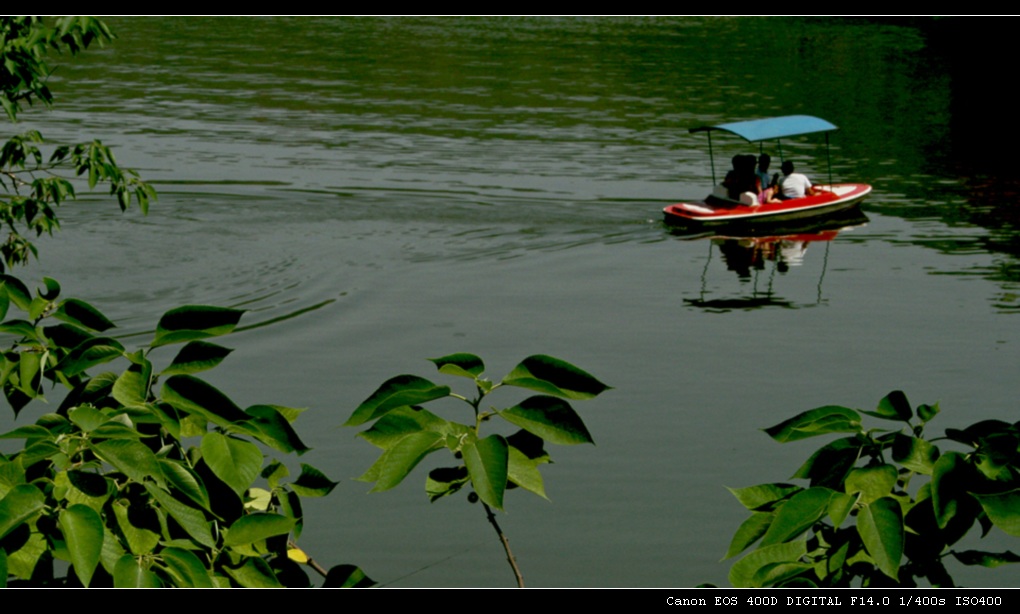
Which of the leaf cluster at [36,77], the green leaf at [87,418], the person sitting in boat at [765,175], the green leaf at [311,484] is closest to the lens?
the green leaf at [87,418]

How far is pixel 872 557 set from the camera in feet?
7.72

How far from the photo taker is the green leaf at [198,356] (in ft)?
8.65

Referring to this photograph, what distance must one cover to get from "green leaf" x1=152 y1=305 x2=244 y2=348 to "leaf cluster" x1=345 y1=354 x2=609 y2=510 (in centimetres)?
34

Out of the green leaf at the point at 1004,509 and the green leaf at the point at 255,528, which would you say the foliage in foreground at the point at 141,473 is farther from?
the green leaf at the point at 1004,509

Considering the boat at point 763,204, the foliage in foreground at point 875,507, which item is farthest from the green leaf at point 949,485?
the boat at point 763,204

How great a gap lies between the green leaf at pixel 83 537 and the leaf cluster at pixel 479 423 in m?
0.49

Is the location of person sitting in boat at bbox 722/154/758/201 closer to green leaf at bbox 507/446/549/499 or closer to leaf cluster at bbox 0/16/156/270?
leaf cluster at bbox 0/16/156/270

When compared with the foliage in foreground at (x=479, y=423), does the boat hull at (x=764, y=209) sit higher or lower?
lower

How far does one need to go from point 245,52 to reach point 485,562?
138 feet

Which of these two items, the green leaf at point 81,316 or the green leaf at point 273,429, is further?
the green leaf at point 81,316

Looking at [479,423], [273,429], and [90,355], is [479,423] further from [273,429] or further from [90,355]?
[90,355]

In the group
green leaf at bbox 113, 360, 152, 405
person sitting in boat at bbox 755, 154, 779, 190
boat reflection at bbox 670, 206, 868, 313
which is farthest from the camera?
person sitting in boat at bbox 755, 154, 779, 190

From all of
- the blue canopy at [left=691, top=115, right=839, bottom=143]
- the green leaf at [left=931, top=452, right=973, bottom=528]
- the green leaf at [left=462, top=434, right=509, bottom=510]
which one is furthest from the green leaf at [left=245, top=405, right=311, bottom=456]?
the blue canopy at [left=691, top=115, right=839, bottom=143]

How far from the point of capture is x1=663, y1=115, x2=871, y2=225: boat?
23406 mm
